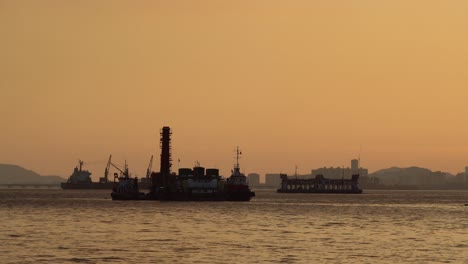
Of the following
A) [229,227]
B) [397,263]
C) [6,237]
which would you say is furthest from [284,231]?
[397,263]

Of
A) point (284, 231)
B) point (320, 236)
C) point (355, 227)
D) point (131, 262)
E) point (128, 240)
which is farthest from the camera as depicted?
point (355, 227)

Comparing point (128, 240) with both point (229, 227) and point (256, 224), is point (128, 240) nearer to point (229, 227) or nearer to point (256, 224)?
point (229, 227)

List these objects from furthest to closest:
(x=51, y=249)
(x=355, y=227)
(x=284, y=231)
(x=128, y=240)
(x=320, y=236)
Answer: (x=355, y=227) → (x=284, y=231) → (x=320, y=236) → (x=128, y=240) → (x=51, y=249)

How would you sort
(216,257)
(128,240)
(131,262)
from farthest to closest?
1. (128,240)
2. (216,257)
3. (131,262)

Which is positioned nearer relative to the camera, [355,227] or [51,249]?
[51,249]

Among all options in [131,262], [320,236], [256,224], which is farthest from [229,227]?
[131,262]

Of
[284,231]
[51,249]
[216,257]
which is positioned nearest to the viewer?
[216,257]

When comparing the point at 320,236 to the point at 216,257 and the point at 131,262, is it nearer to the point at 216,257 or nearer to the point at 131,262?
the point at 216,257

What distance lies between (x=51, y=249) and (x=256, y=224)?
54685 mm

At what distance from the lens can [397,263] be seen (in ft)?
274

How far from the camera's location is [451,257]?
88938 millimetres

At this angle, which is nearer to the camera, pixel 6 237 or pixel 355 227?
Result: pixel 6 237

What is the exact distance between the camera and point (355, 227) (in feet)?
457

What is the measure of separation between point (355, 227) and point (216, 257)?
54683 mm
